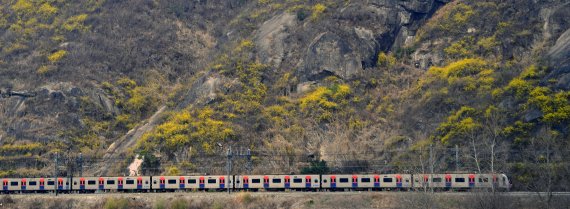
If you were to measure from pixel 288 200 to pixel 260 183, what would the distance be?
7.85 meters

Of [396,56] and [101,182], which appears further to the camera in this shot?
[396,56]

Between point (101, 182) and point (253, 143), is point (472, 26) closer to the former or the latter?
point (253, 143)

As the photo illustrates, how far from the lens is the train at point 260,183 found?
7556cm

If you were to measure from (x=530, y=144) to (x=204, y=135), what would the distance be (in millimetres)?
39200

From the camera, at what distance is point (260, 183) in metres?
81.8

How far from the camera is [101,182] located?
282ft

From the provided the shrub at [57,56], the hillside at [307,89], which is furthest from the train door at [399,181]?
the shrub at [57,56]

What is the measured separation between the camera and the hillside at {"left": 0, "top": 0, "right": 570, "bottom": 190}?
3305 inches

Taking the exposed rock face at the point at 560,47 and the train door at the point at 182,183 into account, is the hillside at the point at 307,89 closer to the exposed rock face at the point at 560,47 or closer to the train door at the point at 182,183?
the exposed rock face at the point at 560,47

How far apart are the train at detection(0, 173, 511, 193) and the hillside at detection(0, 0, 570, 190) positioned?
304cm

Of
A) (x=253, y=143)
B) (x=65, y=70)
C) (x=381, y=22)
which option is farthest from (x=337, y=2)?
(x=65, y=70)

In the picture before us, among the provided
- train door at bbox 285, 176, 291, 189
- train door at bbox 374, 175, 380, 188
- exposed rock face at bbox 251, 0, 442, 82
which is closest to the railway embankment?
train door at bbox 285, 176, 291, 189

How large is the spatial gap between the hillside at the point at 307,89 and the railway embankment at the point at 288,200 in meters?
7.43

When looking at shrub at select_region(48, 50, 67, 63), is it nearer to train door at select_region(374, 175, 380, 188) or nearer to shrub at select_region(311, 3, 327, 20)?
shrub at select_region(311, 3, 327, 20)
